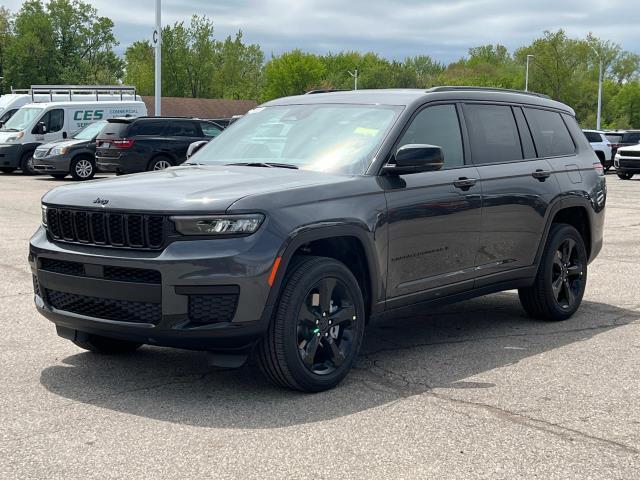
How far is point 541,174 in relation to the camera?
7125mm

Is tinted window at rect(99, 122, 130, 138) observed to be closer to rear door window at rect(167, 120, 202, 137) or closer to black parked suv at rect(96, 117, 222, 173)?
black parked suv at rect(96, 117, 222, 173)

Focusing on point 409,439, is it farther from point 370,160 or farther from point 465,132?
point 465,132

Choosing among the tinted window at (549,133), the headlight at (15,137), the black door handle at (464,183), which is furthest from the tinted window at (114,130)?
the black door handle at (464,183)

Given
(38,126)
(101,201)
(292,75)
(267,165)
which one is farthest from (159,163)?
(292,75)

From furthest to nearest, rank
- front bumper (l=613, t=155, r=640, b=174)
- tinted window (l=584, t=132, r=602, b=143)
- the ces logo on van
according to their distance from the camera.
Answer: tinted window (l=584, t=132, r=602, b=143)
front bumper (l=613, t=155, r=640, b=174)
the ces logo on van

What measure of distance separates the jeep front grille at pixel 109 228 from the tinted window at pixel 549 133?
3560mm

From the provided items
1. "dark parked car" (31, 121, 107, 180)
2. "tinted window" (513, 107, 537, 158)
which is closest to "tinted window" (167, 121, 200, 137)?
"dark parked car" (31, 121, 107, 180)

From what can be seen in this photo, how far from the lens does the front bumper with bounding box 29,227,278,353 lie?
479 cm

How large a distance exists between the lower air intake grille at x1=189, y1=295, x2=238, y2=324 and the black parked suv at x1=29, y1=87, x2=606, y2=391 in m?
0.01

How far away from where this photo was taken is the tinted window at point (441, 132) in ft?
20.2

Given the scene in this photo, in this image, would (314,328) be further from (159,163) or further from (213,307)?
(159,163)

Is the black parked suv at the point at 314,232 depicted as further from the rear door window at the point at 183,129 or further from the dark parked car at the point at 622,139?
the dark parked car at the point at 622,139

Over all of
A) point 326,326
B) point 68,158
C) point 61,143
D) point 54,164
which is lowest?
point 54,164

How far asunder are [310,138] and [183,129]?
18994mm
